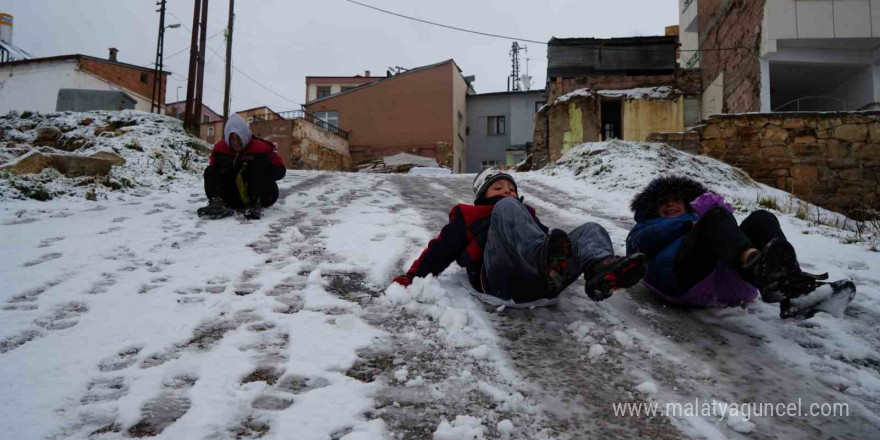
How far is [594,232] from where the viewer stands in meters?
2.11

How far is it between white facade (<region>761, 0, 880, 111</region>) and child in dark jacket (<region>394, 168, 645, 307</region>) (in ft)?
41.2

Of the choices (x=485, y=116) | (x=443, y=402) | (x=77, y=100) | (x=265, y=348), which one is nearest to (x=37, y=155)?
(x=265, y=348)

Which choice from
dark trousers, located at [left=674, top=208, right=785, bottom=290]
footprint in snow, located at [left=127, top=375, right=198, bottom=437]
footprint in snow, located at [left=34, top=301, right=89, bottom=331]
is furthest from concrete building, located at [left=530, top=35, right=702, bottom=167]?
footprint in snow, located at [left=127, top=375, right=198, bottom=437]

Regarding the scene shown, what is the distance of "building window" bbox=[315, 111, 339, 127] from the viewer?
27688 mm

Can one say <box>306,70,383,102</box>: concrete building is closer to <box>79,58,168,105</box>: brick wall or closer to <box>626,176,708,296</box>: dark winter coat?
<box>79,58,168,105</box>: brick wall

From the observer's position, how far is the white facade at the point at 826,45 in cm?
1179

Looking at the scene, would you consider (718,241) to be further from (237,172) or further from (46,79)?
(46,79)

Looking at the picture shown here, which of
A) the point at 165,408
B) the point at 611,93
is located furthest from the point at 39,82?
the point at 165,408

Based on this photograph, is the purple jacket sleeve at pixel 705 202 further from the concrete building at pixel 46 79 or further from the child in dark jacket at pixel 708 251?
the concrete building at pixel 46 79

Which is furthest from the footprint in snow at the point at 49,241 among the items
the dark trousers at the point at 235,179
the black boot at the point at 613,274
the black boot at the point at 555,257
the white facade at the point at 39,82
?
the white facade at the point at 39,82

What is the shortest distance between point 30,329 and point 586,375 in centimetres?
236

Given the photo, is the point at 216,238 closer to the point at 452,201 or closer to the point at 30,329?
the point at 30,329

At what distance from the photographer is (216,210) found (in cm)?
440

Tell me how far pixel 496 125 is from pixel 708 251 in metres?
28.7
